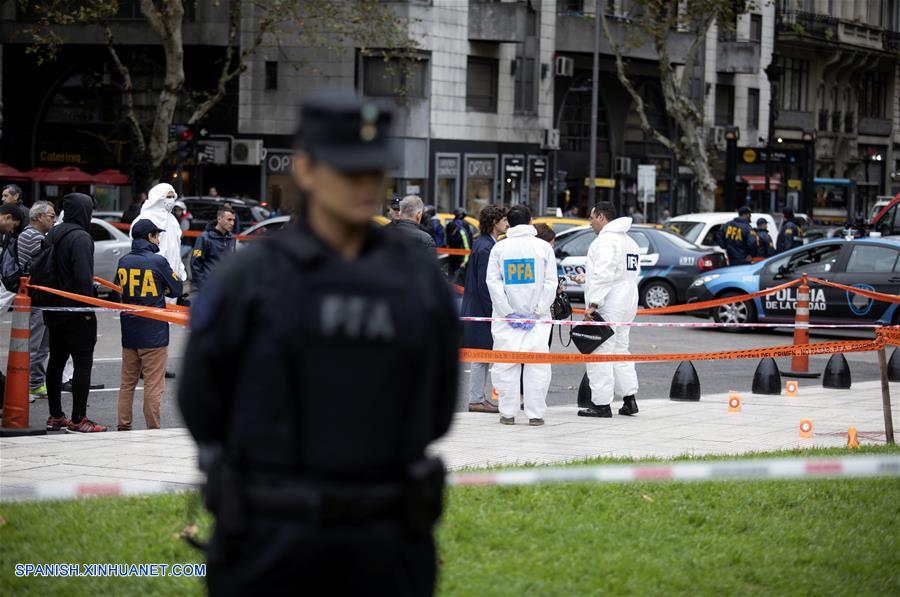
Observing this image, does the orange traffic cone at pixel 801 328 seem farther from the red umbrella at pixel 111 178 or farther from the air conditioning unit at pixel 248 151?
the red umbrella at pixel 111 178

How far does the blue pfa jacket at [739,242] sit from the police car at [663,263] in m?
0.92

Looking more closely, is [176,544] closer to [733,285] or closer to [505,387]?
[505,387]

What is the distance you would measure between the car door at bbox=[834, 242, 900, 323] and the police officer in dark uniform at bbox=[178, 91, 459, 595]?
650 inches

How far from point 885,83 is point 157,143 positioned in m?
45.5

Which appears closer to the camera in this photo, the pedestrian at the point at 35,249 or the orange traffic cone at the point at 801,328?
the pedestrian at the point at 35,249

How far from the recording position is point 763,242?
2602 cm

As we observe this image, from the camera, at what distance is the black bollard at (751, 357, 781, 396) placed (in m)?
13.7

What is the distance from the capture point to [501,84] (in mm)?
45000

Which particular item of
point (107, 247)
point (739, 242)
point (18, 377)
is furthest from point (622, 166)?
point (18, 377)

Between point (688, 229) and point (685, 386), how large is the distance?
50.8 feet

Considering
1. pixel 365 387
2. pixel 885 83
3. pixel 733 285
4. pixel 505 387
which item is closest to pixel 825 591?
pixel 365 387

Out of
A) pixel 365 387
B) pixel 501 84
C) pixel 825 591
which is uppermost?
pixel 501 84

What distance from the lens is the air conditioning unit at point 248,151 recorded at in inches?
1617

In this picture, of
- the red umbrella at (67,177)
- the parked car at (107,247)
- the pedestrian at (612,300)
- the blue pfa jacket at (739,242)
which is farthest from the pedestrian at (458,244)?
the red umbrella at (67,177)
